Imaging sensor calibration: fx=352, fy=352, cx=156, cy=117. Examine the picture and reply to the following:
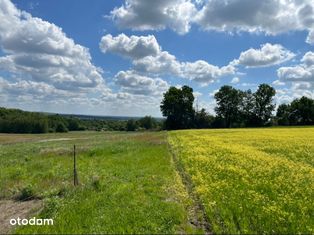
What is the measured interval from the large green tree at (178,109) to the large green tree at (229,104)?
9.98 m

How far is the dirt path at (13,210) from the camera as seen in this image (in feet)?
30.9

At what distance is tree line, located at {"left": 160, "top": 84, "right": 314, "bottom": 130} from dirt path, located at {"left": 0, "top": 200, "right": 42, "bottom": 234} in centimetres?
9203

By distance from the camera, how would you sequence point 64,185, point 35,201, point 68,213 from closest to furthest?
1. point 68,213
2. point 35,201
3. point 64,185

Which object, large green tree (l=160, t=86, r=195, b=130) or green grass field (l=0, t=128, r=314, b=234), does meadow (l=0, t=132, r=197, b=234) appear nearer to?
green grass field (l=0, t=128, r=314, b=234)

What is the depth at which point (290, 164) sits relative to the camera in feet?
60.7

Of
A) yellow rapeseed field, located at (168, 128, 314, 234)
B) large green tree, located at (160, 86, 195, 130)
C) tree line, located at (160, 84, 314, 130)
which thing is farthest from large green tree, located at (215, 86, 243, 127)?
yellow rapeseed field, located at (168, 128, 314, 234)

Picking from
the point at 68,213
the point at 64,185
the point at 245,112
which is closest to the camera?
the point at 68,213

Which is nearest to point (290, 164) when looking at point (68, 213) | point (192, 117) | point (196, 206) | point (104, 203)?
point (196, 206)

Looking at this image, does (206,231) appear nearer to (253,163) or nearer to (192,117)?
(253,163)

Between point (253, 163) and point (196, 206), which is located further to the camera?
point (253, 163)

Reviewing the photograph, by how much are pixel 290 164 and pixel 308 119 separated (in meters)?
89.8

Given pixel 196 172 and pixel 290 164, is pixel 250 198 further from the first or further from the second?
pixel 290 164

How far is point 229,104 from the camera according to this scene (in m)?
110

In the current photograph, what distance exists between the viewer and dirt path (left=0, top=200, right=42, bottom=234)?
942 cm
